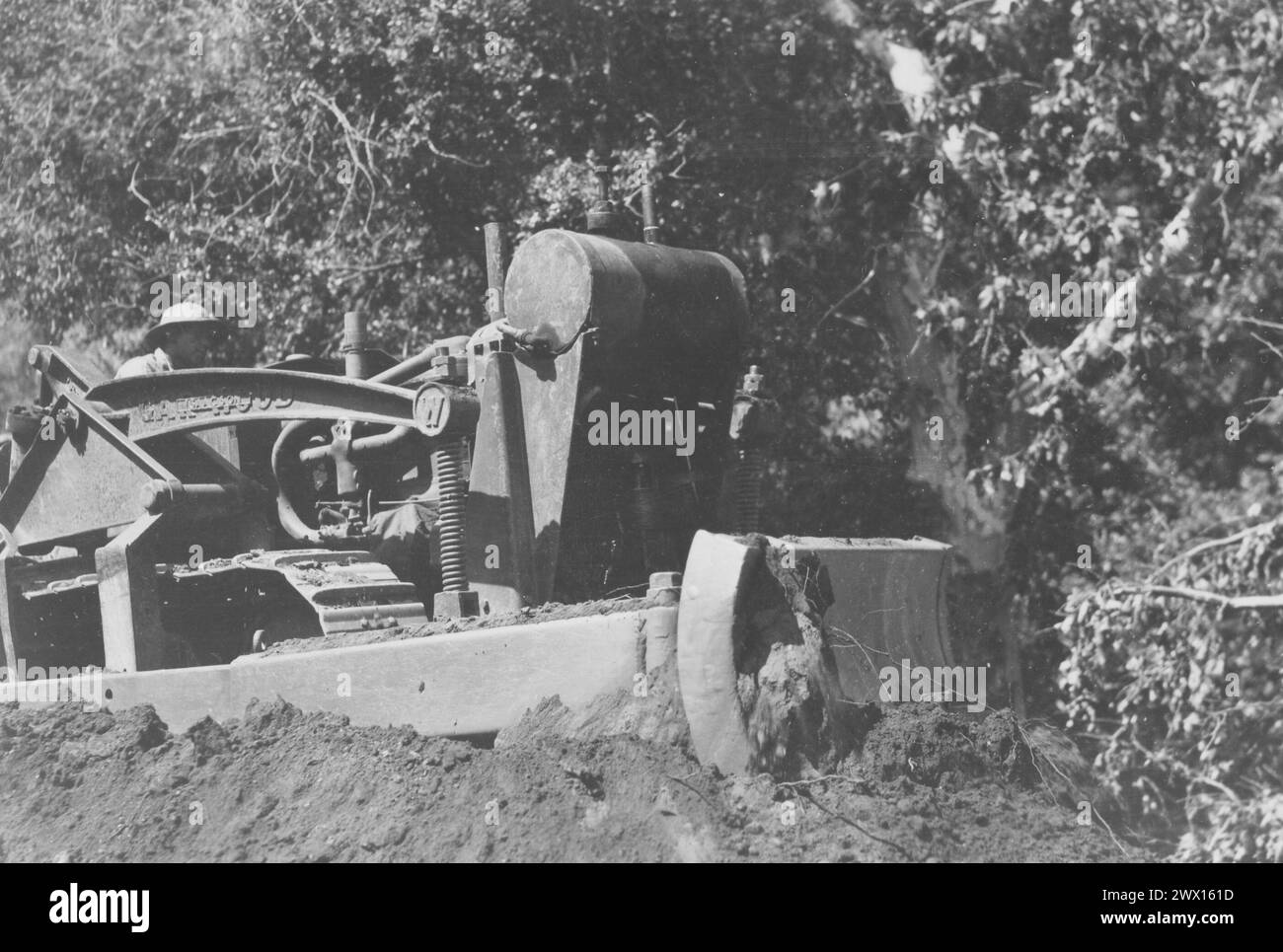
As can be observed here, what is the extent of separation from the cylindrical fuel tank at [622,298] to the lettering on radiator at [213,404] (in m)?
1.25

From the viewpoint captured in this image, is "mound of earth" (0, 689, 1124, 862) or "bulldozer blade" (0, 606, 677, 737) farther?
"bulldozer blade" (0, 606, 677, 737)

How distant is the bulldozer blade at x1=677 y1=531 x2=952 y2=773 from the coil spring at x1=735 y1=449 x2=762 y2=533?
2.61 feet

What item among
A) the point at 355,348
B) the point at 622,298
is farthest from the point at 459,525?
the point at 355,348

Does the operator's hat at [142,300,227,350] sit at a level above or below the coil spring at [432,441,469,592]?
above

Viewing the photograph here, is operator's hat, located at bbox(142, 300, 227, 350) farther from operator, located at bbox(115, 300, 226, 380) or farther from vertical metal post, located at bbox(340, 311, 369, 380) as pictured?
vertical metal post, located at bbox(340, 311, 369, 380)

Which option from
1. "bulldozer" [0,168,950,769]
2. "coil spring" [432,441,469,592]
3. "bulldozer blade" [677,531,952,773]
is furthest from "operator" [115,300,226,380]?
"bulldozer blade" [677,531,952,773]

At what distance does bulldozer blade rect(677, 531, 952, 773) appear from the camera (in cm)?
535

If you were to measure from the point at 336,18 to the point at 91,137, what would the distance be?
106 inches

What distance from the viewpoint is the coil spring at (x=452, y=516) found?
6.69 metres

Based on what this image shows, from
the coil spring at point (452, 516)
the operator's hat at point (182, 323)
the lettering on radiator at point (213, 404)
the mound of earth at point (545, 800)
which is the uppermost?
the operator's hat at point (182, 323)

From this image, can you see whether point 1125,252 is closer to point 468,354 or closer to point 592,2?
point 592,2

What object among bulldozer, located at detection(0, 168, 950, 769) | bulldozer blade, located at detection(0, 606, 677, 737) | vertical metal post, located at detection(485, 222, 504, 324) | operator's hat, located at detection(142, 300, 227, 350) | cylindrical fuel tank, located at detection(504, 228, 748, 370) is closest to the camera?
bulldozer blade, located at detection(0, 606, 677, 737)

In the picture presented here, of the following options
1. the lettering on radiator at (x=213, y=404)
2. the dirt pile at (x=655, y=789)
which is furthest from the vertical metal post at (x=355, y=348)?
the dirt pile at (x=655, y=789)

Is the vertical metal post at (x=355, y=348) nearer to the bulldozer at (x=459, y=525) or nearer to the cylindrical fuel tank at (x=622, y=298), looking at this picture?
the bulldozer at (x=459, y=525)
